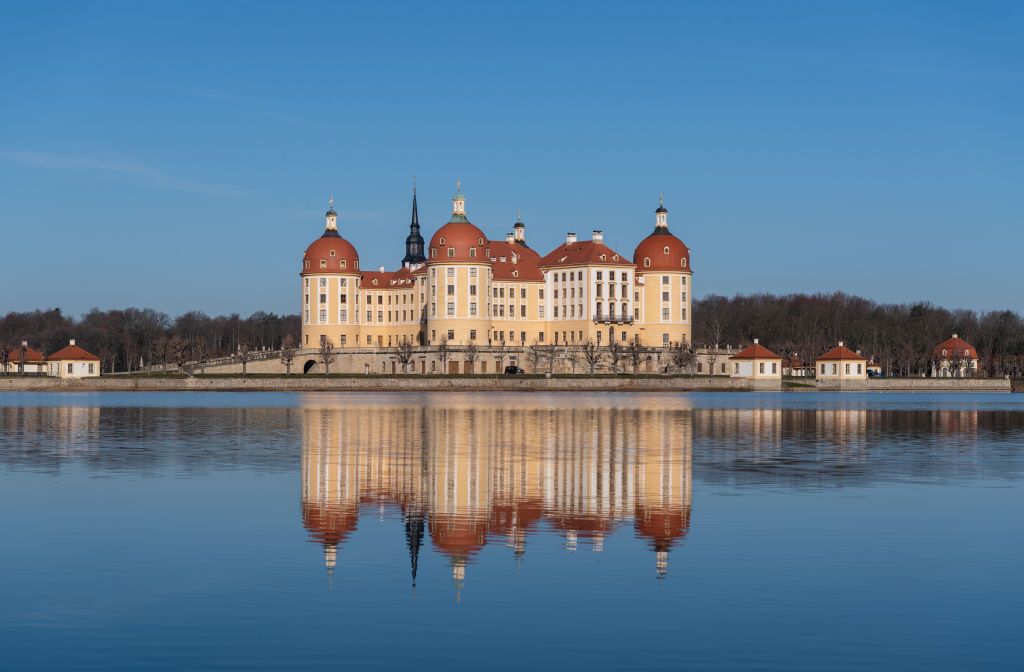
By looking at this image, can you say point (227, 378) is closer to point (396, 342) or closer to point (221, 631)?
point (396, 342)

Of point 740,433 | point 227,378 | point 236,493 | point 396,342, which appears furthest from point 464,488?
point 396,342

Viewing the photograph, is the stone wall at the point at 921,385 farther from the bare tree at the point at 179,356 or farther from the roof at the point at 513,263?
the bare tree at the point at 179,356

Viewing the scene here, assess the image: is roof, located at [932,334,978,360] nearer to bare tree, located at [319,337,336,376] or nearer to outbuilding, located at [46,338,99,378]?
bare tree, located at [319,337,336,376]

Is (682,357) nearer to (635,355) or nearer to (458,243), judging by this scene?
(635,355)

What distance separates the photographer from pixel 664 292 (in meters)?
116

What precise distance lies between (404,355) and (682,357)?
73.5 ft

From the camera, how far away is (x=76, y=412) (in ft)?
185

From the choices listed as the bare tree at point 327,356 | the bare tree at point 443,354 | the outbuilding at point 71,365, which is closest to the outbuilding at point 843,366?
the bare tree at point 443,354

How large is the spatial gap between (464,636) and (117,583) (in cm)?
442

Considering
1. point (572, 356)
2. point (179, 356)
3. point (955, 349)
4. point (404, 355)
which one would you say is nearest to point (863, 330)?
point (955, 349)

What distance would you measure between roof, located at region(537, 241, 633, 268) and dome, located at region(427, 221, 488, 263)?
7.79m

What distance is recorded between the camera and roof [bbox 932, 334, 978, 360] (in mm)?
124875

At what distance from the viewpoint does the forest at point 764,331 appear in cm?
12800

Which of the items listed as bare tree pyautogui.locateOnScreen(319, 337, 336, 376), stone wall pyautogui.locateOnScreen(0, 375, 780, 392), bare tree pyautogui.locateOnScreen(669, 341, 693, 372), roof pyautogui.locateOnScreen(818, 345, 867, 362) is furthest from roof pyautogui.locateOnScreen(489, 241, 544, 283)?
roof pyautogui.locateOnScreen(818, 345, 867, 362)
